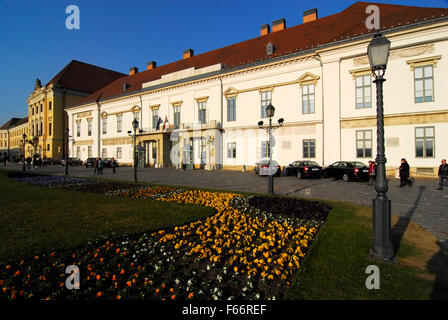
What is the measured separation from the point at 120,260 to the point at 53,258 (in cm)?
114

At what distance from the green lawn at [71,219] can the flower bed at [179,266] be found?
540 millimetres

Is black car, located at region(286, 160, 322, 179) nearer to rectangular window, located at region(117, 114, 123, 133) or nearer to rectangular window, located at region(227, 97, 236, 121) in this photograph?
rectangular window, located at region(227, 97, 236, 121)

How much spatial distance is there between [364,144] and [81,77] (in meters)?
60.9

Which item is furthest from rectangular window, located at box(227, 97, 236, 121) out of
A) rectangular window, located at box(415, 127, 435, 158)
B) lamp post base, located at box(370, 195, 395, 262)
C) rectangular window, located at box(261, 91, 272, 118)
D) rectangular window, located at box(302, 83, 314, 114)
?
lamp post base, located at box(370, 195, 395, 262)

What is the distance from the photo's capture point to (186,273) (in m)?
3.71

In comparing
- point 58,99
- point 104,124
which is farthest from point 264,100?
point 58,99

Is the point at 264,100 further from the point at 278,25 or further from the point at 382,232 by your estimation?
the point at 382,232

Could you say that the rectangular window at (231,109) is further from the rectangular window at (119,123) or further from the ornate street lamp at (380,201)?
the ornate street lamp at (380,201)

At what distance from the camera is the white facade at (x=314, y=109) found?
18.1 metres

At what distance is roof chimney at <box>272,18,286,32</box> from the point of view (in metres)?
31.3

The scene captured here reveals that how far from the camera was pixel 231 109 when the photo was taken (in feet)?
94.3

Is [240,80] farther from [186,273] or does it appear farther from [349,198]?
[186,273]

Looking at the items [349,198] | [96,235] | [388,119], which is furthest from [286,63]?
[96,235]

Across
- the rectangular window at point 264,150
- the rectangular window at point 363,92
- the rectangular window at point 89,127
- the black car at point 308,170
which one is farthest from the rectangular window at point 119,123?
the rectangular window at point 363,92
